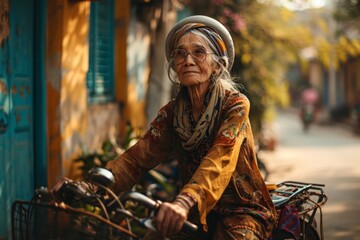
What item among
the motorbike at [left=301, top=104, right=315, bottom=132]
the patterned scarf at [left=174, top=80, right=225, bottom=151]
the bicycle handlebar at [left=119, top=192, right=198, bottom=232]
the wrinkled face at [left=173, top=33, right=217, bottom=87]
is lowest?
the motorbike at [left=301, top=104, right=315, bottom=132]

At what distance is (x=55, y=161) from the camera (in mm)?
5723

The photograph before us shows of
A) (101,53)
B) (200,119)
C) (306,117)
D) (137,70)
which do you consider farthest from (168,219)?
(306,117)

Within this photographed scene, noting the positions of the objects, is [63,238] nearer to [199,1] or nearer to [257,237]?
[257,237]

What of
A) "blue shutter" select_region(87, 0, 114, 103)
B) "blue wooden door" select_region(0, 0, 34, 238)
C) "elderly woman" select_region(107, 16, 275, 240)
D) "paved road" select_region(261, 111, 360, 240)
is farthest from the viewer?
"blue shutter" select_region(87, 0, 114, 103)

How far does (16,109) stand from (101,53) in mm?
3130

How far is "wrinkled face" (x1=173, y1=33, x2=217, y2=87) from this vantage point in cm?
304

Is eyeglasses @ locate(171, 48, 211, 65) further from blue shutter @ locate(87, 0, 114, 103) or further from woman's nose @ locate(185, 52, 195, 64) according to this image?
blue shutter @ locate(87, 0, 114, 103)

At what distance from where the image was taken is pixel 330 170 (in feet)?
38.9

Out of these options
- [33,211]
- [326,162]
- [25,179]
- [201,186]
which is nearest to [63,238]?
[33,211]

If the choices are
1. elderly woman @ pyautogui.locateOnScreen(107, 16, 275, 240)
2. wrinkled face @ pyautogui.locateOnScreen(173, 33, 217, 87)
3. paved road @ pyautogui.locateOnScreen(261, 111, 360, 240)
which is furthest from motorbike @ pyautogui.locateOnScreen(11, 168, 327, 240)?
paved road @ pyautogui.locateOnScreen(261, 111, 360, 240)

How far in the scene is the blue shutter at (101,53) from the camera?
24.6ft

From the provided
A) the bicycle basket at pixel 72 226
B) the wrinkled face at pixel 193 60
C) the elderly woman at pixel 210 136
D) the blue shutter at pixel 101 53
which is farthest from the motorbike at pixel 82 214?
the blue shutter at pixel 101 53

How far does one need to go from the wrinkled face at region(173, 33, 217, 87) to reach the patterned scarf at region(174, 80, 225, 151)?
Answer: 0.34ft

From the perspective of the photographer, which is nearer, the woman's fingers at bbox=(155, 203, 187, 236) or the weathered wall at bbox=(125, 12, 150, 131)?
the woman's fingers at bbox=(155, 203, 187, 236)
